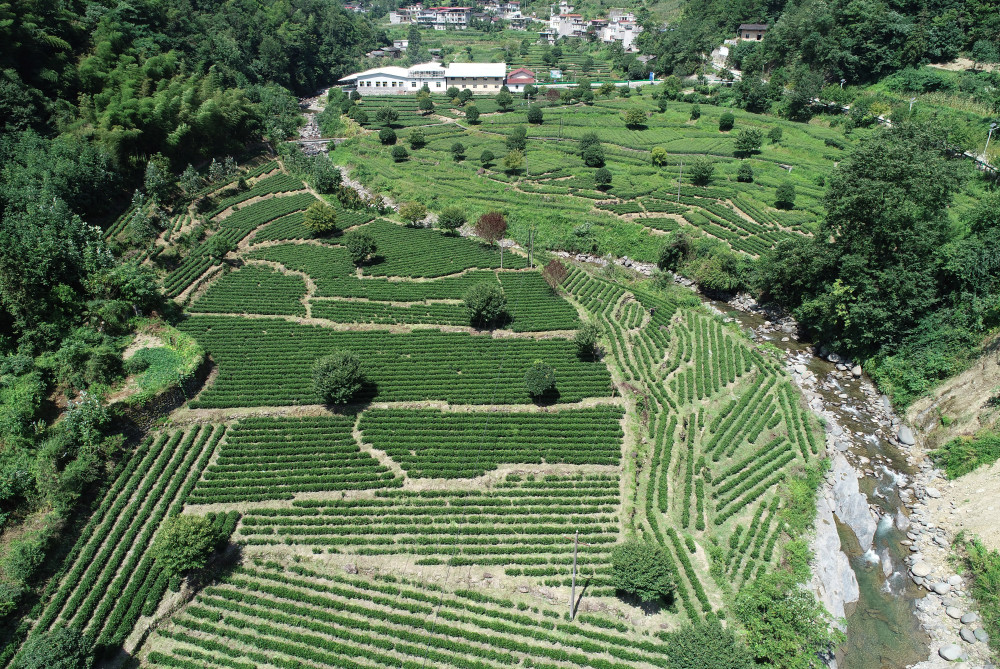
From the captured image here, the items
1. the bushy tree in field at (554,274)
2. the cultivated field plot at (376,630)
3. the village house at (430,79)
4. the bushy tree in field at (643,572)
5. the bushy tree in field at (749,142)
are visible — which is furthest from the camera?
the village house at (430,79)

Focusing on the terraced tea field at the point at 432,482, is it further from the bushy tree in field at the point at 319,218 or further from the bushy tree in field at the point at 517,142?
the bushy tree in field at the point at 517,142

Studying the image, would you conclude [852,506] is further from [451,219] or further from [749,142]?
[749,142]

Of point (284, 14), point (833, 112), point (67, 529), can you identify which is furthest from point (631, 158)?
point (284, 14)

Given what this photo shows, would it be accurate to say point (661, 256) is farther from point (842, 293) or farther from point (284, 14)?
point (284, 14)

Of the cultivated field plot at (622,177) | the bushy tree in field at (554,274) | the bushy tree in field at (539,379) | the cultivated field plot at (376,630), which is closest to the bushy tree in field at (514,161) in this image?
the cultivated field plot at (622,177)

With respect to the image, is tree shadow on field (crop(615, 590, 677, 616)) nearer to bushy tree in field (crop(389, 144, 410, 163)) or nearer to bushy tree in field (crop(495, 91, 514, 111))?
bushy tree in field (crop(389, 144, 410, 163))
